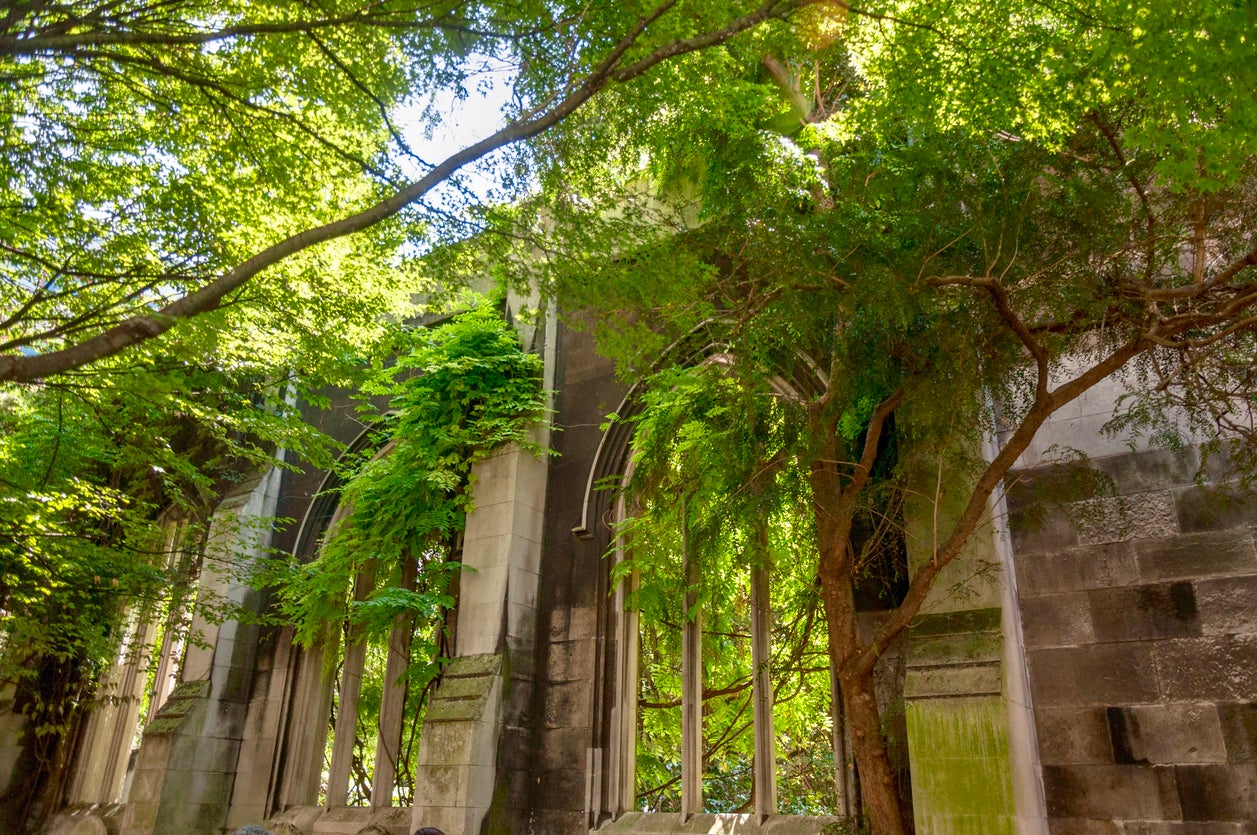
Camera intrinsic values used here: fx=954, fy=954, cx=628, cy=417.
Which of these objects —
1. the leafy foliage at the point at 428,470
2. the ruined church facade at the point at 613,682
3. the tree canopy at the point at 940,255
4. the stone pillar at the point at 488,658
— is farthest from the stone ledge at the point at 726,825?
the leafy foliage at the point at 428,470

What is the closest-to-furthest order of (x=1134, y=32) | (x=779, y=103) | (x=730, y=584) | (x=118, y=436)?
(x=1134, y=32) → (x=779, y=103) → (x=118, y=436) → (x=730, y=584)

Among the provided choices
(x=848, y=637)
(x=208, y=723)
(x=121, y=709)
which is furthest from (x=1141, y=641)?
(x=121, y=709)

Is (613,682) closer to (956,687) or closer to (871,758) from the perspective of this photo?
(871,758)

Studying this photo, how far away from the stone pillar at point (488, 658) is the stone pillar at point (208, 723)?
2.42 m

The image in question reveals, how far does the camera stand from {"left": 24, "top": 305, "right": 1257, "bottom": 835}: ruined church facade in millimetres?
5523

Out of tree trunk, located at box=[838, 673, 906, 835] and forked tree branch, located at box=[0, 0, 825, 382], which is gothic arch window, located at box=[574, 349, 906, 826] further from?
forked tree branch, located at box=[0, 0, 825, 382]

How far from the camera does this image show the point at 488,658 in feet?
26.8

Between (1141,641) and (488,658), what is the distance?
4.98 metres

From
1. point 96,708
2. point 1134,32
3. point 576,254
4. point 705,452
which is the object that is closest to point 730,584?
point 705,452

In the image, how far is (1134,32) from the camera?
4.11 m

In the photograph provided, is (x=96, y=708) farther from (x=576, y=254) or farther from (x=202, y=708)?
(x=576, y=254)

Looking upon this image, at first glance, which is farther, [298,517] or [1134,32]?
[298,517]

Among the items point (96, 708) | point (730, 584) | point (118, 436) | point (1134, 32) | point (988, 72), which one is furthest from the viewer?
point (96, 708)

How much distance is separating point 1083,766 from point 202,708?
8.67 meters
